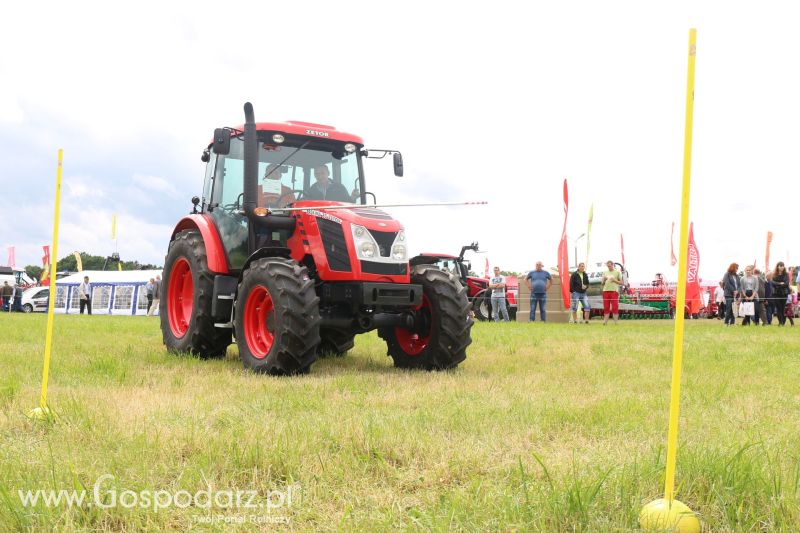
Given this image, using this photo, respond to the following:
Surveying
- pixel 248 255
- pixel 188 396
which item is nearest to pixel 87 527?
pixel 188 396

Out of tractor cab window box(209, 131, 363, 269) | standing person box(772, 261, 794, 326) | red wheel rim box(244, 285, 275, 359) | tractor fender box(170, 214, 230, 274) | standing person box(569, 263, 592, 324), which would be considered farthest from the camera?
standing person box(569, 263, 592, 324)

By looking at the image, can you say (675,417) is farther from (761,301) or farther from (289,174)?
(761,301)

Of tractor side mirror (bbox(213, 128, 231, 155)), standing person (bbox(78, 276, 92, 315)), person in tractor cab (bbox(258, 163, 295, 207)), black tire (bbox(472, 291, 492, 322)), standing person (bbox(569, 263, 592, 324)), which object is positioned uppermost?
tractor side mirror (bbox(213, 128, 231, 155))

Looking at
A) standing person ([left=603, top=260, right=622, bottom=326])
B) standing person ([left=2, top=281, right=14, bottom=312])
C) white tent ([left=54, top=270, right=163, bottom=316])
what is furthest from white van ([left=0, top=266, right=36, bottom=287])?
standing person ([left=603, top=260, right=622, bottom=326])

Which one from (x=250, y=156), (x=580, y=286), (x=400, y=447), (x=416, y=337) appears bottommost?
(x=400, y=447)

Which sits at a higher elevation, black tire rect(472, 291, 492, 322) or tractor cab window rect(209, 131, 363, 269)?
tractor cab window rect(209, 131, 363, 269)

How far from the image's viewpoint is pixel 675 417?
2.38 m

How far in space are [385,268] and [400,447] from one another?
3.35m

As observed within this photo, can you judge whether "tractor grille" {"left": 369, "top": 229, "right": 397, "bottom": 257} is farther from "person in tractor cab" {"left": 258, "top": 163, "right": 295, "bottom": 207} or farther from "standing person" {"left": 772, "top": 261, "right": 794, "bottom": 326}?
"standing person" {"left": 772, "top": 261, "right": 794, "bottom": 326}

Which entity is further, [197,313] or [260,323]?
[197,313]

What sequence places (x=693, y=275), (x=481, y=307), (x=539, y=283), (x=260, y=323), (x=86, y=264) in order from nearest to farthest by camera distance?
1. (x=260, y=323)
2. (x=539, y=283)
3. (x=693, y=275)
4. (x=481, y=307)
5. (x=86, y=264)

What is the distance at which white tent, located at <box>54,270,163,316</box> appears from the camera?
29.5 meters

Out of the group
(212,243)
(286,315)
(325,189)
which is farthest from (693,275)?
(286,315)

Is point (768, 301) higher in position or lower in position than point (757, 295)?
lower
